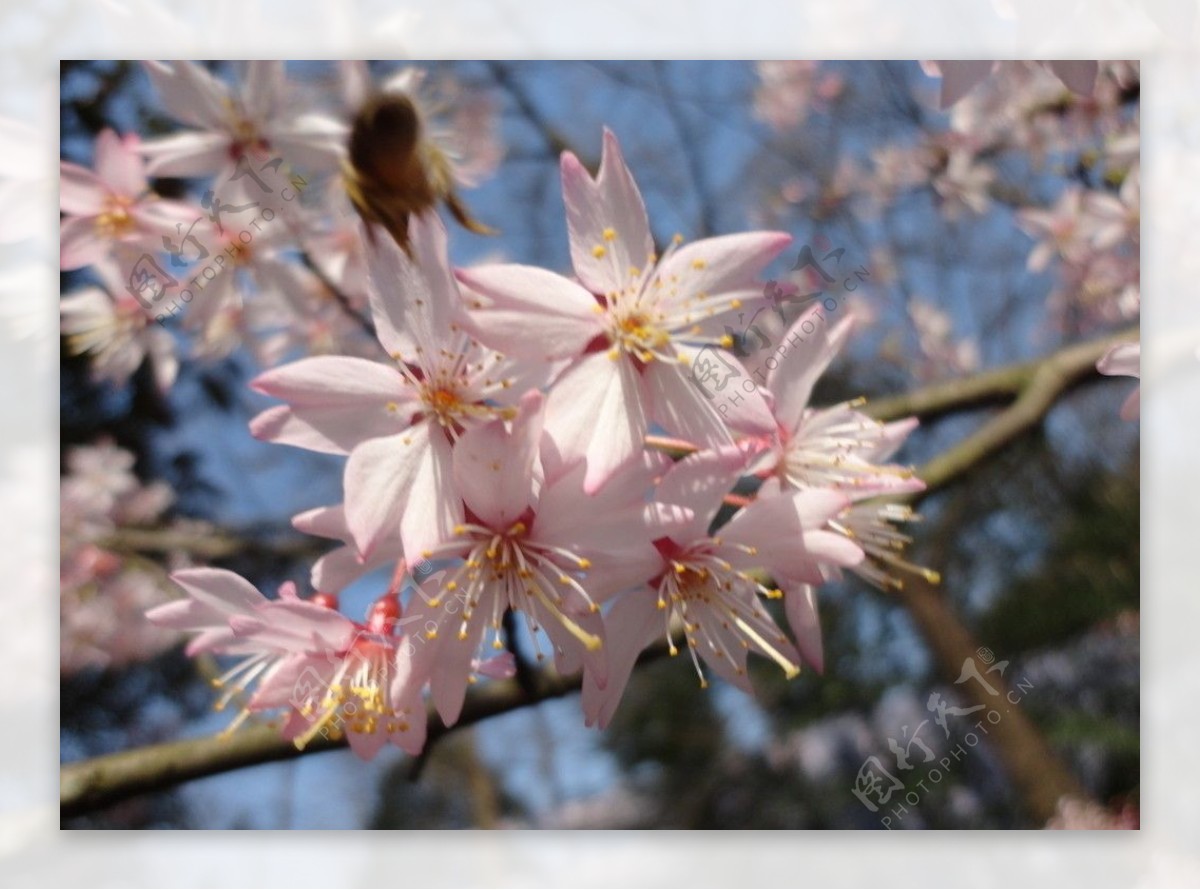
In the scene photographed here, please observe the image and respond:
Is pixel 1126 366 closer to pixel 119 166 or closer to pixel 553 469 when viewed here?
pixel 553 469

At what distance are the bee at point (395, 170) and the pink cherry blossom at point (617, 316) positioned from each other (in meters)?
0.14

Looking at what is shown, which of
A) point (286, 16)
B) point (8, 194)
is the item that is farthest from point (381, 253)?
point (8, 194)

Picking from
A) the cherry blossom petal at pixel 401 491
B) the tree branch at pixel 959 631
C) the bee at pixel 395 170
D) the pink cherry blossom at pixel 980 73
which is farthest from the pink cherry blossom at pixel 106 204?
the pink cherry blossom at pixel 980 73

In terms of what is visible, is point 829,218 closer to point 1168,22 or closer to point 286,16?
point 1168,22

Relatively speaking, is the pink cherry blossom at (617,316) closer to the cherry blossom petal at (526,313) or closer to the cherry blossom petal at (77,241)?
the cherry blossom petal at (526,313)

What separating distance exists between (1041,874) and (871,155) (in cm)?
99

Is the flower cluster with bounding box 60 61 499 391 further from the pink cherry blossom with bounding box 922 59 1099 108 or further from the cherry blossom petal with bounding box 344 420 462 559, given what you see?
the pink cherry blossom with bounding box 922 59 1099 108

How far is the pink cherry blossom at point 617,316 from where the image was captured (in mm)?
981

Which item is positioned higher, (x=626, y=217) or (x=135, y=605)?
(x=626, y=217)

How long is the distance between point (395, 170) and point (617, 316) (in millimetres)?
371

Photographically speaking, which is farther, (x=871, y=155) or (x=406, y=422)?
(x=871, y=155)

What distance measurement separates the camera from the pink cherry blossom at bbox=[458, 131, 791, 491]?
981 millimetres

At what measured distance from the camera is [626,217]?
3.48 ft

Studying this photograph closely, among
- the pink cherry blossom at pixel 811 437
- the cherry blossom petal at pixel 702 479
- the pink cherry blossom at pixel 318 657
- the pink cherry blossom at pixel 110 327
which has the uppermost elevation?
the pink cherry blossom at pixel 110 327
